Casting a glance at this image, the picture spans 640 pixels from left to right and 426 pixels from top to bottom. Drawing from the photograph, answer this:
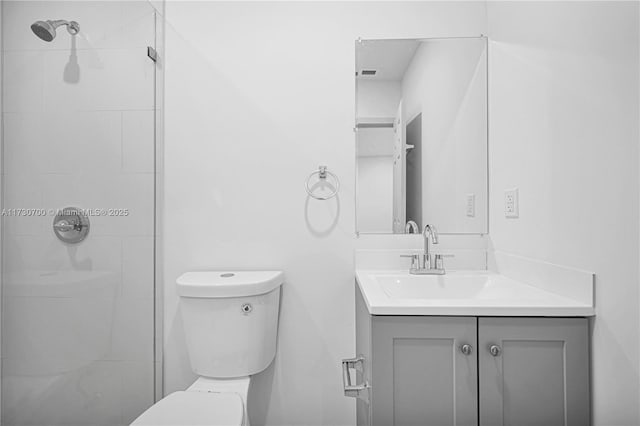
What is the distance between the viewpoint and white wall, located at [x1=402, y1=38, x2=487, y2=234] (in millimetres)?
1585

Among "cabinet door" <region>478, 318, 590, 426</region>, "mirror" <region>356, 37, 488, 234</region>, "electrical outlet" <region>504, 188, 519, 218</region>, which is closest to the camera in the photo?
"cabinet door" <region>478, 318, 590, 426</region>

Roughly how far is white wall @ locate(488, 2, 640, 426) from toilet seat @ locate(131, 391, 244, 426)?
101 centimetres

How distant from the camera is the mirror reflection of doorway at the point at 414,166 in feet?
5.21

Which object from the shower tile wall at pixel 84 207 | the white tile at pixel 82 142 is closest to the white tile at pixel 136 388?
the shower tile wall at pixel 84 207

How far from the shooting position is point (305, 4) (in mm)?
1594

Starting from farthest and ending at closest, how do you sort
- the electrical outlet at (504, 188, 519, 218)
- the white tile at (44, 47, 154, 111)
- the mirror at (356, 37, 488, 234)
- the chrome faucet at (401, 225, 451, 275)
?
the mirror at (356, 37, 488, 234), the chrome faucet at (401, 225, 451, 275), the electrical outlet at (504, 188, 519, 218), the white tile at (44, 47, 154, 111)

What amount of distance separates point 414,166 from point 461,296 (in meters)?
0.56

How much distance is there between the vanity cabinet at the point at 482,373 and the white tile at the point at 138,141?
112 cm

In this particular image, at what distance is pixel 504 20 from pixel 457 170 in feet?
1.95

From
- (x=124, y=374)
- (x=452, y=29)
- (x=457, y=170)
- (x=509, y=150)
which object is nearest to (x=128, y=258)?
(x=124, y=374)

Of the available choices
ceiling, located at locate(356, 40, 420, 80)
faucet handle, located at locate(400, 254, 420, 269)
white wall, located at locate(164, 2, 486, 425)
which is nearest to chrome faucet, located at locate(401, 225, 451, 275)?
faucet handle, located at locate(400, 254, 420, 269)

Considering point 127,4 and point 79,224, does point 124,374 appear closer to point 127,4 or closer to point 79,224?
point 79,224

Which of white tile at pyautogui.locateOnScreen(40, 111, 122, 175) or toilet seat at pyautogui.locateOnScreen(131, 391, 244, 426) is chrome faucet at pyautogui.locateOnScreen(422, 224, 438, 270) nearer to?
toilet seat at pyautogui.locateOnScreen(131, 391, 244, 426)

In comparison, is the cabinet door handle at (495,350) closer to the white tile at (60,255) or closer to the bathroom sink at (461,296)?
the bathroom sink at (461,296)
